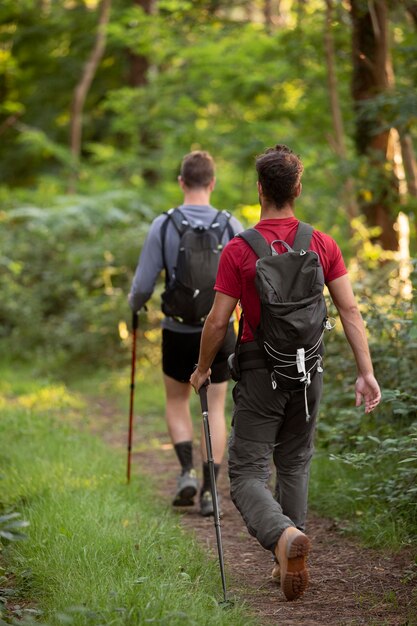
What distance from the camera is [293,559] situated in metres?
3.92

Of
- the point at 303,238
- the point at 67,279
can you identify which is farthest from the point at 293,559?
the point at 67,279

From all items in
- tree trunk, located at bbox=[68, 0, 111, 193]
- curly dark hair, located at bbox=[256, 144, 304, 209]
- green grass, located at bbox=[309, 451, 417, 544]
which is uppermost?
tree trunk, located at bbox=[68, 0, 111, 193]

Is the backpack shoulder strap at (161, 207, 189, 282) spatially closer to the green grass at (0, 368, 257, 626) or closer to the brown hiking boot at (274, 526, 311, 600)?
the green grass at (0, 368, 257, 626)

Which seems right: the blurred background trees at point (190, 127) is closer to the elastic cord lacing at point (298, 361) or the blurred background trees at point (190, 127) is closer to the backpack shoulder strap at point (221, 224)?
the backpack shoulder strap at point (221, 224)

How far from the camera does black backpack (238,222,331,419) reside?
13.4 ft

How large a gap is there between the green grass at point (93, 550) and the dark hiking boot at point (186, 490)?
0.43 ft

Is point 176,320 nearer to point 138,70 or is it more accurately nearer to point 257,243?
point 257,243

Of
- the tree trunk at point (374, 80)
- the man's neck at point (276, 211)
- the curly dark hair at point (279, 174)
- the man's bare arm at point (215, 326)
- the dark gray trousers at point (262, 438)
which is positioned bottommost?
the dark gray trousers at point (262, 438)

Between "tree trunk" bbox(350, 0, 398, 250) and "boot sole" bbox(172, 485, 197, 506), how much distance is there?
Answer: 4736 millimetres

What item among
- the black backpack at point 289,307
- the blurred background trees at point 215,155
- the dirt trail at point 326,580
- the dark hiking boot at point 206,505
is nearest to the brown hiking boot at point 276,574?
the dirt trail at point 326,580

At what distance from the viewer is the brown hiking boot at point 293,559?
3908mm

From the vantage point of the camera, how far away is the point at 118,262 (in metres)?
12.9

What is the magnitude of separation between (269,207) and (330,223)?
10473 millimetres

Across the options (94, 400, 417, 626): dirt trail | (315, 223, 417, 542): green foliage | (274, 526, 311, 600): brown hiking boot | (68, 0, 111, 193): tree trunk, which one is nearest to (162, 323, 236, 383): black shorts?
(315, 223, 417, 542): green foliage
